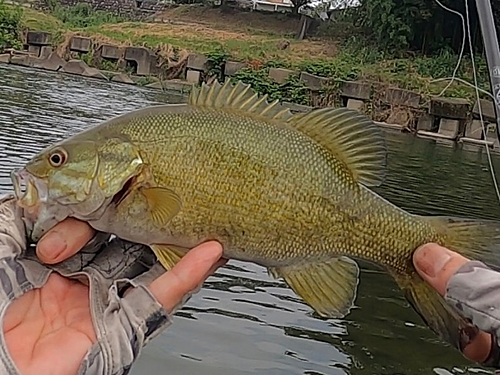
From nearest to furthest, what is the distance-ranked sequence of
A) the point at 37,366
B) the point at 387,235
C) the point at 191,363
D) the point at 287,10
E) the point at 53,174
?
1. the point at 37,366
2. the point at 53,174
3. the point at 387,235
4. the point at 191,363
5. the point at 287,10

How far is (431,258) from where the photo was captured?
256cm

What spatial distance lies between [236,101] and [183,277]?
2.44 feet

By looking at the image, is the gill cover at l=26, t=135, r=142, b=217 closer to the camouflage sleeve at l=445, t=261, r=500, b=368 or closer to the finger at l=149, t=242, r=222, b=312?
the finger at l=149, t=242, r=222, b=312

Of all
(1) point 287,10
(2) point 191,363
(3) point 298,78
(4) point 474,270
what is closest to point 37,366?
(4) point 474,270

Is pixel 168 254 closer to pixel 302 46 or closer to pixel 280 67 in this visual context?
pixel 280 67

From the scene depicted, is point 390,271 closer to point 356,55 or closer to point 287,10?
point 356,55

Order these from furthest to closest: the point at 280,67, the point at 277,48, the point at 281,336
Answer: the point at 277,48 < the point at 280,67 < the point at 281,336

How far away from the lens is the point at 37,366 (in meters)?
2.14

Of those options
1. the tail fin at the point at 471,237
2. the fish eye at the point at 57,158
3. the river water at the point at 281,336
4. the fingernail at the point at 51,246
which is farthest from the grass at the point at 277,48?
the fingernail at the point at 51,246

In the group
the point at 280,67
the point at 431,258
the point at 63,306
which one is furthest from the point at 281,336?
the point at 280,67

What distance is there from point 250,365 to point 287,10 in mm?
44179

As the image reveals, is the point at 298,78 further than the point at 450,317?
Yes

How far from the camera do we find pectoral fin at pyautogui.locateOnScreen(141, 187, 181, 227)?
8.19ft

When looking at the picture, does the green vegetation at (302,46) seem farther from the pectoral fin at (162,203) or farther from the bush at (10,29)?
the pectoral fin at (162,203)
